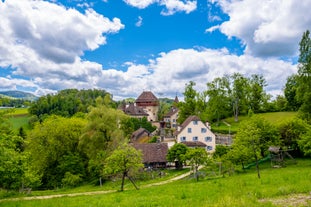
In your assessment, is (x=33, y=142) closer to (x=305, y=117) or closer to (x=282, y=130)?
(x=282, y=130)

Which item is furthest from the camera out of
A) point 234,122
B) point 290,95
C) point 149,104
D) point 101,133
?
point 149,104

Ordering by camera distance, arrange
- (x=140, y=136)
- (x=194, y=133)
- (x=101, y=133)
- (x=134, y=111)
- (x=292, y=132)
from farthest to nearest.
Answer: (x=134, y=111)
(x=140, y=136)
(x=194, y=133)
(x=101, y=133)
(x=292, y=132)

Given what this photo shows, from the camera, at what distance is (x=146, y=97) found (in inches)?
4045

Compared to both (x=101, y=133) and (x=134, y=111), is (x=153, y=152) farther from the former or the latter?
(x=134, y=111)

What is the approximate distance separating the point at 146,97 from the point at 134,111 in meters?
12.2

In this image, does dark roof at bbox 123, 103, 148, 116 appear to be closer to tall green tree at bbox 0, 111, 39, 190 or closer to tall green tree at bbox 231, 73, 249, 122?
tall green tree at bbox 231, 73, 249, 122

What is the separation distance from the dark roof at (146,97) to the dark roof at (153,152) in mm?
60441

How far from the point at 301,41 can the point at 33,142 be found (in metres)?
49.3

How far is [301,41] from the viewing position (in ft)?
131

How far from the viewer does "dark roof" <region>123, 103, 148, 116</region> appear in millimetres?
92150

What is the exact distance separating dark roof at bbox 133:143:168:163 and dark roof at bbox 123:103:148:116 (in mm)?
51251

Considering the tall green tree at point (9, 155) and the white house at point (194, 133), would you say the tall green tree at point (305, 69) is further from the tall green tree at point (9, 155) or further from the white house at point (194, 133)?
the tall green tree at point (9, 155)

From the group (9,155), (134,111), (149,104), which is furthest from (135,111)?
(9,155)

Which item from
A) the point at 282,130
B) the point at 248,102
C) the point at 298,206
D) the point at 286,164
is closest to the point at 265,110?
the point at 248,102
